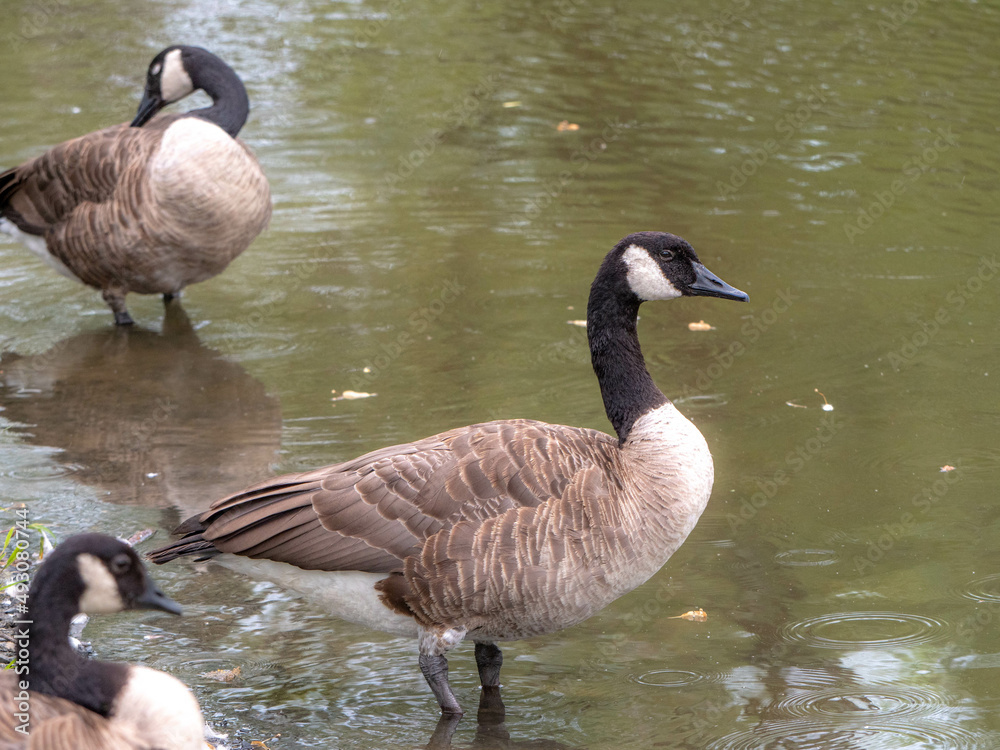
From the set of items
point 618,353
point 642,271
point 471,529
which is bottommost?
point 471,529

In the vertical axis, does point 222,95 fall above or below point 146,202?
above

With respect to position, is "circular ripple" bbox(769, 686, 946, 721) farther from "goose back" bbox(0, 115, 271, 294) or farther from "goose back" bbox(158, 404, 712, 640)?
"goose back" bbox(0, 115, 271, 294)

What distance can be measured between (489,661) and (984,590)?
254cm

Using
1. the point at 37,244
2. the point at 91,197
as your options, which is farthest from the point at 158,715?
the point at 37,244

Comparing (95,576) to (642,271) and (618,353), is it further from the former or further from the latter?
(642,271)

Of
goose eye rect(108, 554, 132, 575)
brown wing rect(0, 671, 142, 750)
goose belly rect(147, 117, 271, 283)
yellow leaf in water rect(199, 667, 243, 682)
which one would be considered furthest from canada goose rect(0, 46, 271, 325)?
brown wing rect(0, 671, 142, 750)

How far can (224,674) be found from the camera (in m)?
5.18

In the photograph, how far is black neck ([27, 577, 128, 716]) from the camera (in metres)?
3.69

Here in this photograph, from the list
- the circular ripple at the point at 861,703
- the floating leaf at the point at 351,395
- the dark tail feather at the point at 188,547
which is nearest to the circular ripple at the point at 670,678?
the circular ripple at the point at 861,703

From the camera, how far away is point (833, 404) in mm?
7699

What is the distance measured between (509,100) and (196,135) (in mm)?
5977

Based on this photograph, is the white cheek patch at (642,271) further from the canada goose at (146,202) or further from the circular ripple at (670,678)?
the canada goose at (146,202)

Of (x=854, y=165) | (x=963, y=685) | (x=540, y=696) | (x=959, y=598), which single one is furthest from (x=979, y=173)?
(x=540, y=696)

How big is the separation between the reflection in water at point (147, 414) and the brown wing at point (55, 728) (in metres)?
2.94
